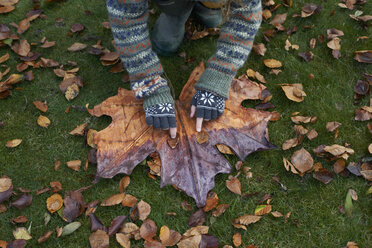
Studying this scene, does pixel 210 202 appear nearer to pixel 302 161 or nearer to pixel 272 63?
pixel 302 161

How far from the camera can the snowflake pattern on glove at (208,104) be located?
1699 millimetres

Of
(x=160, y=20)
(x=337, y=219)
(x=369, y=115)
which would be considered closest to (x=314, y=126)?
(x=369, y=115)

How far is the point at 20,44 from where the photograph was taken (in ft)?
7.22

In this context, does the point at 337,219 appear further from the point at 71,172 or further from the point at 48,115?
the point at 48,115

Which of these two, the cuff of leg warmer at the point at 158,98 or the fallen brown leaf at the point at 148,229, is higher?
the cuff of leg warmer at the point at 158,98

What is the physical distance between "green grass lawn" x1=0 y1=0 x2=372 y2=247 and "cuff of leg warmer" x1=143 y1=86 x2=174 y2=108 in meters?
0.26

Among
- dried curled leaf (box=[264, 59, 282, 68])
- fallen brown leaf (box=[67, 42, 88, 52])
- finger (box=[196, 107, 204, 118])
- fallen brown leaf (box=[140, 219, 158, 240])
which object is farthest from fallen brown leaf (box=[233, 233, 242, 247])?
fallen brown leaf (box=[67, 42, 88, 52])

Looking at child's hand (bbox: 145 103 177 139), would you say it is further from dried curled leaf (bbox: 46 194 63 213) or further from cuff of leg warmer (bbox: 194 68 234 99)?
dried curled leaf (bbox: 46 194 63 213)

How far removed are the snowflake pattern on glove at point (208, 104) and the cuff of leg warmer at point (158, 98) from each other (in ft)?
0.44

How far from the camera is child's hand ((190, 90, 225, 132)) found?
1.70 m

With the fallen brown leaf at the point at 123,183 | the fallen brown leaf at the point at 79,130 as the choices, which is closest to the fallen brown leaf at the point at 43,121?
the fallen brown leaf at the point at 79,130

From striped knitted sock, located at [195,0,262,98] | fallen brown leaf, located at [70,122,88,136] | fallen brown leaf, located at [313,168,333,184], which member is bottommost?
fallen brown leaf, located at [313,168,333,184]

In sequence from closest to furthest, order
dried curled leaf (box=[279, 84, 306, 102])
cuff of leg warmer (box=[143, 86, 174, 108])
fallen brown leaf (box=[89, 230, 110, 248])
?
fallen brown leaf (box=[89, 230, 110, 248])
cuff of leg warmer (box=[143, 86, 174, 108])
dried curled leaf (box=[279, 84, 306, 102])

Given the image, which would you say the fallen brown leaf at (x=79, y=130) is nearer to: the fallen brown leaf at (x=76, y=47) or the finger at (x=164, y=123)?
the finger at (x=164, y=123)
